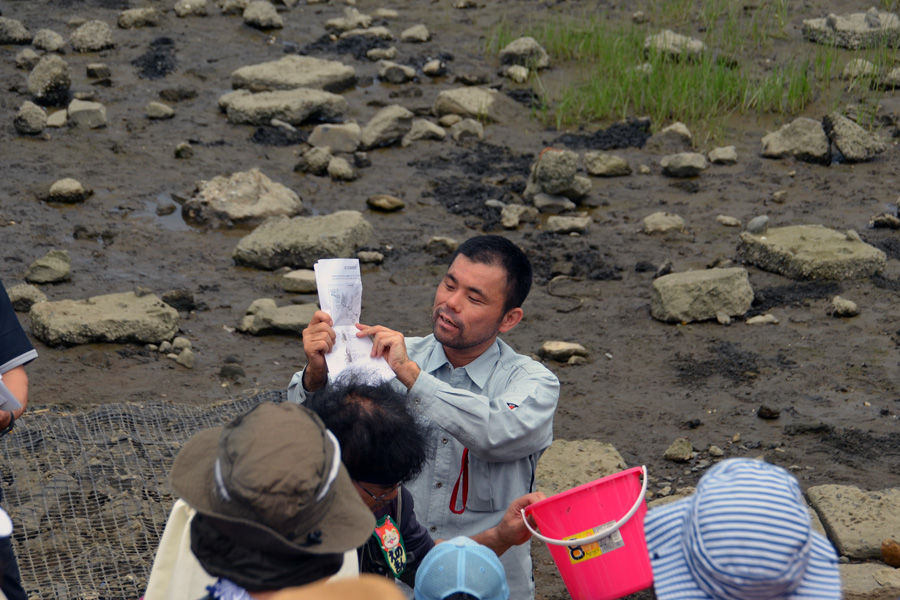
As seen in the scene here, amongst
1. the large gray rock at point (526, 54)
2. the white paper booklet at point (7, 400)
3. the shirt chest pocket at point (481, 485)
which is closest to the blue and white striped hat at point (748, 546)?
the shirt chest pocket at point (481, 485)

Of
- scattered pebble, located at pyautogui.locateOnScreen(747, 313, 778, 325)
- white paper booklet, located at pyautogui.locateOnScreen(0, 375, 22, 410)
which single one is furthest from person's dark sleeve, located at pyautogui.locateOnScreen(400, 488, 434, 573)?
scattered pebble, located at pyautogui.locateOnScreen(747, 313, 778, 325)

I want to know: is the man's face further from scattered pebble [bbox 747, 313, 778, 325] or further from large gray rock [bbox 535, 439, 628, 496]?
scattered pebble [bbox 747, 313, 778, 325]

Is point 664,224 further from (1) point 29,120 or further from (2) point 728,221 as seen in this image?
(1) point 29,120

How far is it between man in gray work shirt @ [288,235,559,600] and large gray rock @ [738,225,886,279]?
4.25 meters

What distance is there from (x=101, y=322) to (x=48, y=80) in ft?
16.0

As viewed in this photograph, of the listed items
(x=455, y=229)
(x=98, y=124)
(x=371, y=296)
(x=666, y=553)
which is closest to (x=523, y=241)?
(x=455, y=229)

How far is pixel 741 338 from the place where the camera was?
6.03 metres

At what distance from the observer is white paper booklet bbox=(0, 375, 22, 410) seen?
2658mm

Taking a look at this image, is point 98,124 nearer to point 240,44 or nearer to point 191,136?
point 191,136

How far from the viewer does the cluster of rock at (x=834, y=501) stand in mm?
3715

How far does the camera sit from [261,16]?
12359mm

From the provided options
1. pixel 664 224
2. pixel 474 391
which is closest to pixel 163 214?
pixel 664 224

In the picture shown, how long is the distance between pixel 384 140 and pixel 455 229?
201 centimetres

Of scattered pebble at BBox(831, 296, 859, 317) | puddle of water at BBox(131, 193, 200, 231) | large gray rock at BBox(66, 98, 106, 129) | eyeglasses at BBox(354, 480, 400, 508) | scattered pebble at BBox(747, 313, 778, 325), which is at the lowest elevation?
puddle of water at BBox(131, 193, 200, 231)
